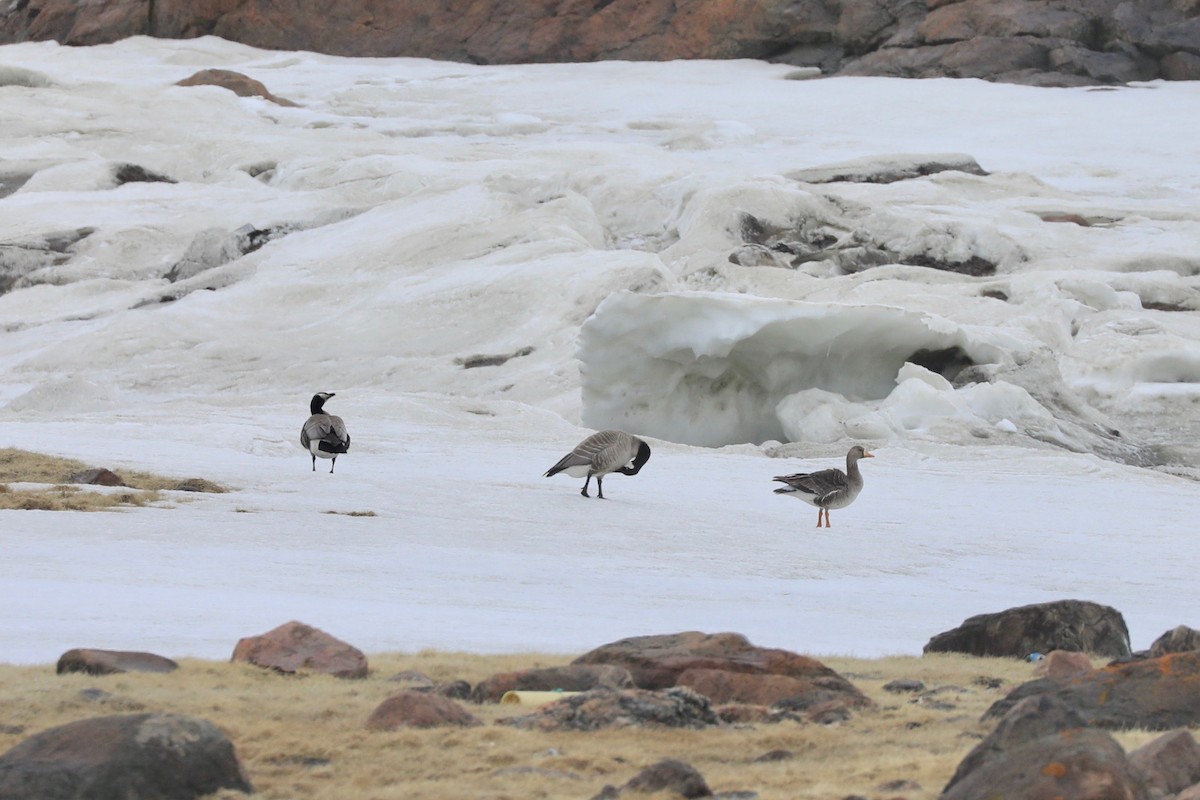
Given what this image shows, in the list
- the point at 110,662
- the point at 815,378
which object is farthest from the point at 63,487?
the point at 815,378

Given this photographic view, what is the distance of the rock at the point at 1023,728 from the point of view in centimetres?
485

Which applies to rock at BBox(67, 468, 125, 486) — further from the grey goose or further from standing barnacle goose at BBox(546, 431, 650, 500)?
the grey goose

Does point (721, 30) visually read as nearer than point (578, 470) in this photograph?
No

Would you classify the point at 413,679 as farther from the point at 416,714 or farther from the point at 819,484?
the point at 819,484

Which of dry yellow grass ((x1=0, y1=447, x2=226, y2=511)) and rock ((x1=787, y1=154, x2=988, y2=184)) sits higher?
rock ((x1=787, y1=154, x2=988, y2=184))

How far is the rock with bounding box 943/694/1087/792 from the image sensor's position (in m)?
4.85

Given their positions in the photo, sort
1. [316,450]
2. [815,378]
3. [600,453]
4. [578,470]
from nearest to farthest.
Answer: [600,453] → [578,470] → [316,450] → [815,378]

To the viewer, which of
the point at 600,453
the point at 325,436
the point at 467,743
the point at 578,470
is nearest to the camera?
the point at 467,743

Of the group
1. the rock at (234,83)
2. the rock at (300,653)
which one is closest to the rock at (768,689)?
the rock at (300,653)

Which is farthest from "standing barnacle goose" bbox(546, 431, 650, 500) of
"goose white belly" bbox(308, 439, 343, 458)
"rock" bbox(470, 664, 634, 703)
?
"rock" bbox(470, 664, 634, 703)

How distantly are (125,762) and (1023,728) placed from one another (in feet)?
8.92

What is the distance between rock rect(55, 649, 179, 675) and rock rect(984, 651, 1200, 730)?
10.9ft

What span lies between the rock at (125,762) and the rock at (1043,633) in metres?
4.19

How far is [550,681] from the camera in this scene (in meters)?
6.55
